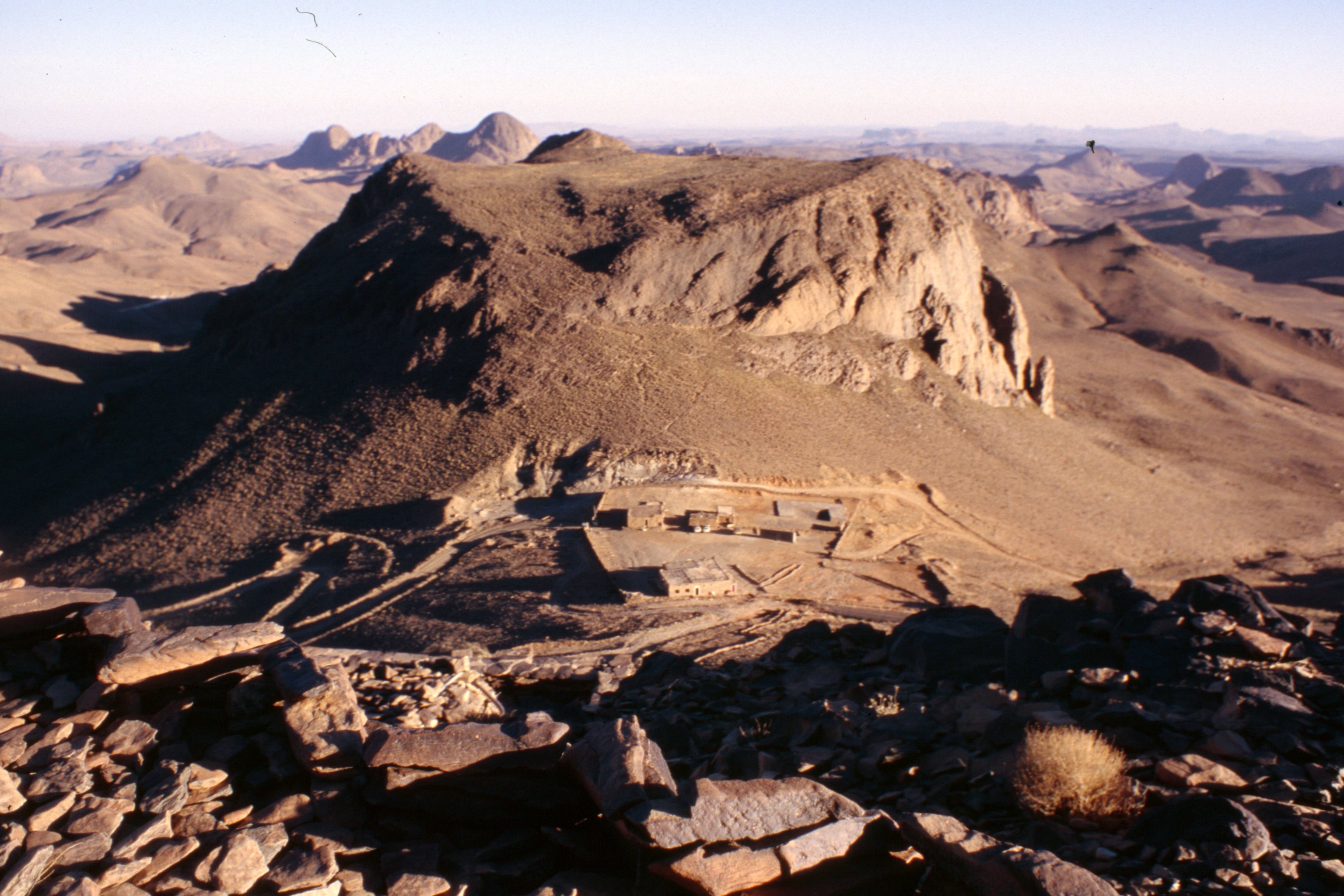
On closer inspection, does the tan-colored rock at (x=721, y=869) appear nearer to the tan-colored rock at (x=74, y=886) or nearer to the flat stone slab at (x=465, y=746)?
the flat stone slab at (x=465, y=746)

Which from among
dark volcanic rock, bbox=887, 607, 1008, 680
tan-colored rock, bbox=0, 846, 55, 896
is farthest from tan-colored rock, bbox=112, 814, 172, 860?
dark volcanic rock, bbox=887, 607, 1008, 680

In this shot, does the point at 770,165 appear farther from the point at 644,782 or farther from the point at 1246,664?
the point at 644,782

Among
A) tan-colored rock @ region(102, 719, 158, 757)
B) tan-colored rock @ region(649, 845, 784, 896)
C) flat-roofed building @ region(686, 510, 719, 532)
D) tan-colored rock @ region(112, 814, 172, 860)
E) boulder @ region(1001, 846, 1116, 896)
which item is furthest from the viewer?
flat-roofed building @ region(686, 510, 719, 532)

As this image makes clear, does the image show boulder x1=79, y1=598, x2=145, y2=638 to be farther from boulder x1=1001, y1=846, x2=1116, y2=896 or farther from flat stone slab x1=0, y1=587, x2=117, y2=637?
boulder x1=1001, y1=846, x2=1116, y2=896

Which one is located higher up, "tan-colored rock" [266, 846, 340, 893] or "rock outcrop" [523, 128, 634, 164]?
"rock outcrop" [523, 128, 634, 164]

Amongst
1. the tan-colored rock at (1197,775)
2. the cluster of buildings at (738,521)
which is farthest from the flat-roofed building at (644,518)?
the tan-colored rock at (1197,775)

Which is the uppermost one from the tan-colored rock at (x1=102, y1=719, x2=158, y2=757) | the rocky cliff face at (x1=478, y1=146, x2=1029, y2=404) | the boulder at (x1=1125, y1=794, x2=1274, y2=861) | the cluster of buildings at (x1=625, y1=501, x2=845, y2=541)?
the rocky cliff face at (x1=478, y1=146, x2=1029, y2=404)

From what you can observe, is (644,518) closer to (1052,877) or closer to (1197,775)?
(1197,775)
